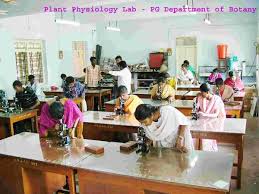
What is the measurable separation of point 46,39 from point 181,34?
529cm

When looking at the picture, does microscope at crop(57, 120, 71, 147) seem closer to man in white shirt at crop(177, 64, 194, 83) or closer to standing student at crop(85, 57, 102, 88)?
→ standing student at crop(85, 57, 102, 88)

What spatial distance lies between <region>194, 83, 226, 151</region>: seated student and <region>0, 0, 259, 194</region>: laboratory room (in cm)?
2

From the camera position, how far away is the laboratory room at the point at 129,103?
2738 millimetres

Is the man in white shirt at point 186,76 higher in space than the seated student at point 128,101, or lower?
higher

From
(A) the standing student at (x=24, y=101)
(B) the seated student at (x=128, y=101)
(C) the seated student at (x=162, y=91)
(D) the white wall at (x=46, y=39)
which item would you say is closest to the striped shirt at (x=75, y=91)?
(A) the standing student at (x=24, y=101)

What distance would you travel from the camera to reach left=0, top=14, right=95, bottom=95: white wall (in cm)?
807

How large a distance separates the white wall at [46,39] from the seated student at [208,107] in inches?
228

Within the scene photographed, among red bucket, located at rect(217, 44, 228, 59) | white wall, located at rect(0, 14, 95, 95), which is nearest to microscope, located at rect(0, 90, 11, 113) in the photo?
white wall, located at rect(0, 14, 95, 95)

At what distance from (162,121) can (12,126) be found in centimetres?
365

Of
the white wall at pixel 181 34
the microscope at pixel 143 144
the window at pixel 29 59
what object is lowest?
the microscope at pixel 143 144

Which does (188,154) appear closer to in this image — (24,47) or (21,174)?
(21,174)

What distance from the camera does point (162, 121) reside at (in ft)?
9.59

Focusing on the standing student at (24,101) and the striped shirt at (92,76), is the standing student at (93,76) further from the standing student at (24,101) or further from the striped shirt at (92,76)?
the standing student at (24,101)

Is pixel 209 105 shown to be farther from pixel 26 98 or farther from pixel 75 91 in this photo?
pixel 26 98
